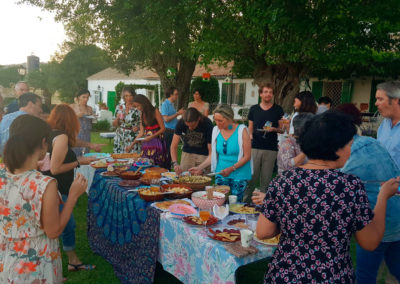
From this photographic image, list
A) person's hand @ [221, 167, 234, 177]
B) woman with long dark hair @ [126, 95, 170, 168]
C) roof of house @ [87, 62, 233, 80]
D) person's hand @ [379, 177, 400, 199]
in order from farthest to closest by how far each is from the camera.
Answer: roof of house @ [87, 62, 233, 80] → woman with long dark hair @ [126, 95, 170, 168] → person's hand @ [221, 167, 234, 177] → person's hand @ [379, 177, 400, 199]

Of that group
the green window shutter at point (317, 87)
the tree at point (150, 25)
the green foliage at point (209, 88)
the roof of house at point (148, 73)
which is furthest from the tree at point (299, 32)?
the green foliage at point (209, 88)

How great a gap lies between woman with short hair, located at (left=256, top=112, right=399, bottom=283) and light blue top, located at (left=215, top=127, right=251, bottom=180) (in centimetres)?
207

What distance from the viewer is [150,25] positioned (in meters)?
9.39

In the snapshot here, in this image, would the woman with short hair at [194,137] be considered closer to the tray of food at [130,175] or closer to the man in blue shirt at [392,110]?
the tray of food at [130,175]

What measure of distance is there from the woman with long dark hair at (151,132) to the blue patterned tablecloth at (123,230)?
1.05m

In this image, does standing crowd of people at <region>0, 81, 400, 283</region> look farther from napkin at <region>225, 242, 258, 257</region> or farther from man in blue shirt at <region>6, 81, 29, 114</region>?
man in blue shirt at <region>6, 81, 29, 114</region>

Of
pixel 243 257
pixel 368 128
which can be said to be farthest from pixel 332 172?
pixel 368 128

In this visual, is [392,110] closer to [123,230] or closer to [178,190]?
[178,190]

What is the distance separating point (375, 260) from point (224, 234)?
3.91ft

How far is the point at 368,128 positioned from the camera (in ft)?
40.2

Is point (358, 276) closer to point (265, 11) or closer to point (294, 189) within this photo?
point (294, 189)

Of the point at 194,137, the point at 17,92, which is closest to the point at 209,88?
the point at 17,92

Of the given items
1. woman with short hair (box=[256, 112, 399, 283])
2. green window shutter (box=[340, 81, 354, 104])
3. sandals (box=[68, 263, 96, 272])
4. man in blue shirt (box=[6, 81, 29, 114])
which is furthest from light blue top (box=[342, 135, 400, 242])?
green window shutter (box=[340, 81, 354, 104])

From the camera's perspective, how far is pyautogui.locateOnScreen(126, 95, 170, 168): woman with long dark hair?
5094 mm
